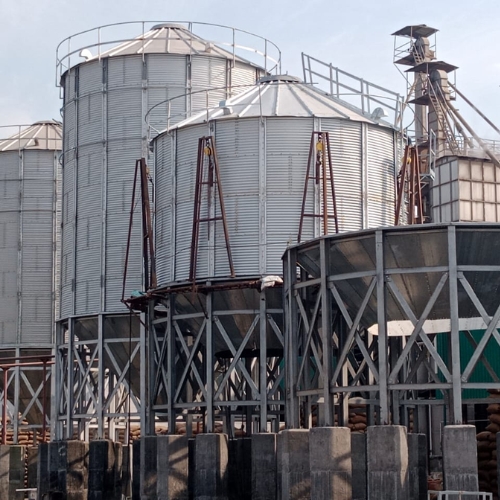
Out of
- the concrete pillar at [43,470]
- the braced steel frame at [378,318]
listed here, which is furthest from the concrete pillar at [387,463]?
the concrete pillar at [43,470]

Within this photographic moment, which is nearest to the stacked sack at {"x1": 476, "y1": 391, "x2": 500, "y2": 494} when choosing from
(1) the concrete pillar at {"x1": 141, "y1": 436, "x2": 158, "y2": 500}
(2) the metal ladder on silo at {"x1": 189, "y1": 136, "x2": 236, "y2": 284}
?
(2) the metal ladder on silo at {"x1": 189, "y1": 136, "x2": 236, "y2": 284}

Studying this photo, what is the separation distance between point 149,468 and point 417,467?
34.6 ft

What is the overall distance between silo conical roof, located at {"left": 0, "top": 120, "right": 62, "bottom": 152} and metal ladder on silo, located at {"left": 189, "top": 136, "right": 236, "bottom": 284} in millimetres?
21103

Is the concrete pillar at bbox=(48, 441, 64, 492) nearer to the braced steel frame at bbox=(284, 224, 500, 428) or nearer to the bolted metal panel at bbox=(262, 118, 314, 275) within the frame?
the bolted metal panel at bbox=(262, 118, 314, 275)

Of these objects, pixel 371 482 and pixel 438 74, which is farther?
pixel 438 74

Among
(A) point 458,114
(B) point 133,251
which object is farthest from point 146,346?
(A) point 458,114

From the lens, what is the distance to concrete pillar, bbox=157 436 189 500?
132 feet

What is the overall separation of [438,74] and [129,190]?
106 ft

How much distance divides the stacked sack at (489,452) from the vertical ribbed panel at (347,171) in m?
7.50

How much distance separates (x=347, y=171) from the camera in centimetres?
4234

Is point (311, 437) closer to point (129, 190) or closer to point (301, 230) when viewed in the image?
point (301, 230)

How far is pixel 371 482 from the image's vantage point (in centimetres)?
3086

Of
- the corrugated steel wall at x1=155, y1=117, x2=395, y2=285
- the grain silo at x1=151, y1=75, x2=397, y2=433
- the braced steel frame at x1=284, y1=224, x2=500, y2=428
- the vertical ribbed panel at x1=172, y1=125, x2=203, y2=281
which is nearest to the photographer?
the braced steel frame at x1=284, y1=224, x2=500, y2=428

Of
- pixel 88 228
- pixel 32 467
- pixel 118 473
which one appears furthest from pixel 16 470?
pixel 88 228
